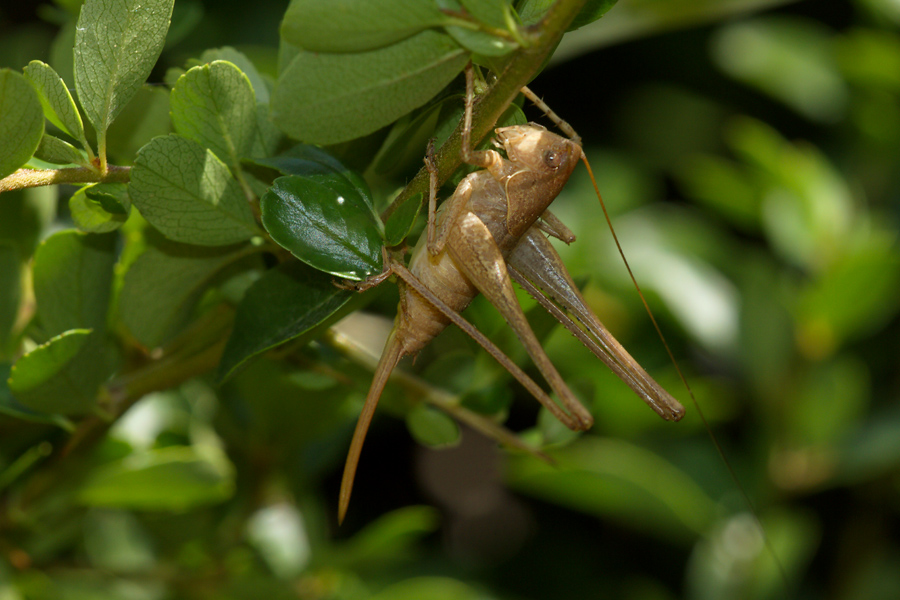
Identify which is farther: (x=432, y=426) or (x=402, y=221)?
(x=432, y=426)

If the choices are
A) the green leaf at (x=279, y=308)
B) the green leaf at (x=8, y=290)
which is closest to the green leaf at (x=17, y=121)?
the green leaf at (x=279, y=308)

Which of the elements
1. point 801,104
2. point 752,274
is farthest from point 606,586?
A: point 801,104

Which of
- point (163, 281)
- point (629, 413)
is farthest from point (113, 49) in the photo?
point (629, 413)

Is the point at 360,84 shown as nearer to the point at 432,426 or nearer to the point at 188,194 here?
the point at 188,194

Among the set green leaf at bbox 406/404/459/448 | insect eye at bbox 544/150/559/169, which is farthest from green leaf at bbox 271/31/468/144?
green leaf at bbox 406/404/459/448

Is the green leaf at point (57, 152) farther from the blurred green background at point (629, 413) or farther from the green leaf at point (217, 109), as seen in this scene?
the blurred green background at point (629, 413)
